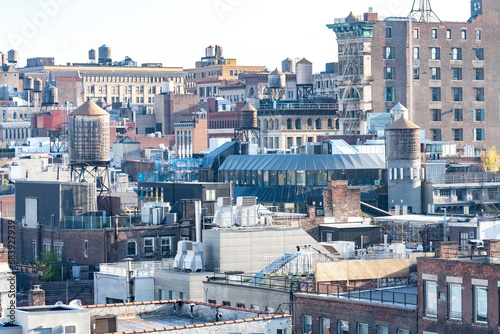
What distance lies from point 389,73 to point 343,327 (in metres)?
124

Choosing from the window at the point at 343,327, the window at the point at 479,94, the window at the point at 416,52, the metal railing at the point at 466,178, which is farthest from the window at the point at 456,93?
the window at the point at 343,327

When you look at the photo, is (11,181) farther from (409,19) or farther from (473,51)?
(473,51)

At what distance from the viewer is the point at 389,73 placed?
17912 cm

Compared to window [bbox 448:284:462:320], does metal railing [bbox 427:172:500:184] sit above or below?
above

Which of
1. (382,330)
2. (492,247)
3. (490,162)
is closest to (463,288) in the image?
(382,330)

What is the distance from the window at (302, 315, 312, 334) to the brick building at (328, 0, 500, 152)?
118 metres

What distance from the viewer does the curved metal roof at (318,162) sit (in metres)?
132

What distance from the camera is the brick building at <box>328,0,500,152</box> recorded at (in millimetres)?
177000

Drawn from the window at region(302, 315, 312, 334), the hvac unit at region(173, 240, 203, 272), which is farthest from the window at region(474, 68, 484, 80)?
the window at region(302, 315, 312, 334)

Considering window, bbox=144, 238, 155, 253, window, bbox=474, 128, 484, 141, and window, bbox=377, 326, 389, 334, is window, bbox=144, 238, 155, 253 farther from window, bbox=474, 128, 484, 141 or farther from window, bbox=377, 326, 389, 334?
window, bbox=474, 128, 484, 141

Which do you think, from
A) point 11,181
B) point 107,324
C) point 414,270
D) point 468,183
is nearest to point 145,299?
point 414,270

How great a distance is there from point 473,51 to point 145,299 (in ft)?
395

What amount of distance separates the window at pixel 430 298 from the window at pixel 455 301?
0.79 meters

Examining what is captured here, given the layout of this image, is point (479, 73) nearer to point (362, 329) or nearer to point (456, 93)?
point (456, 93)
